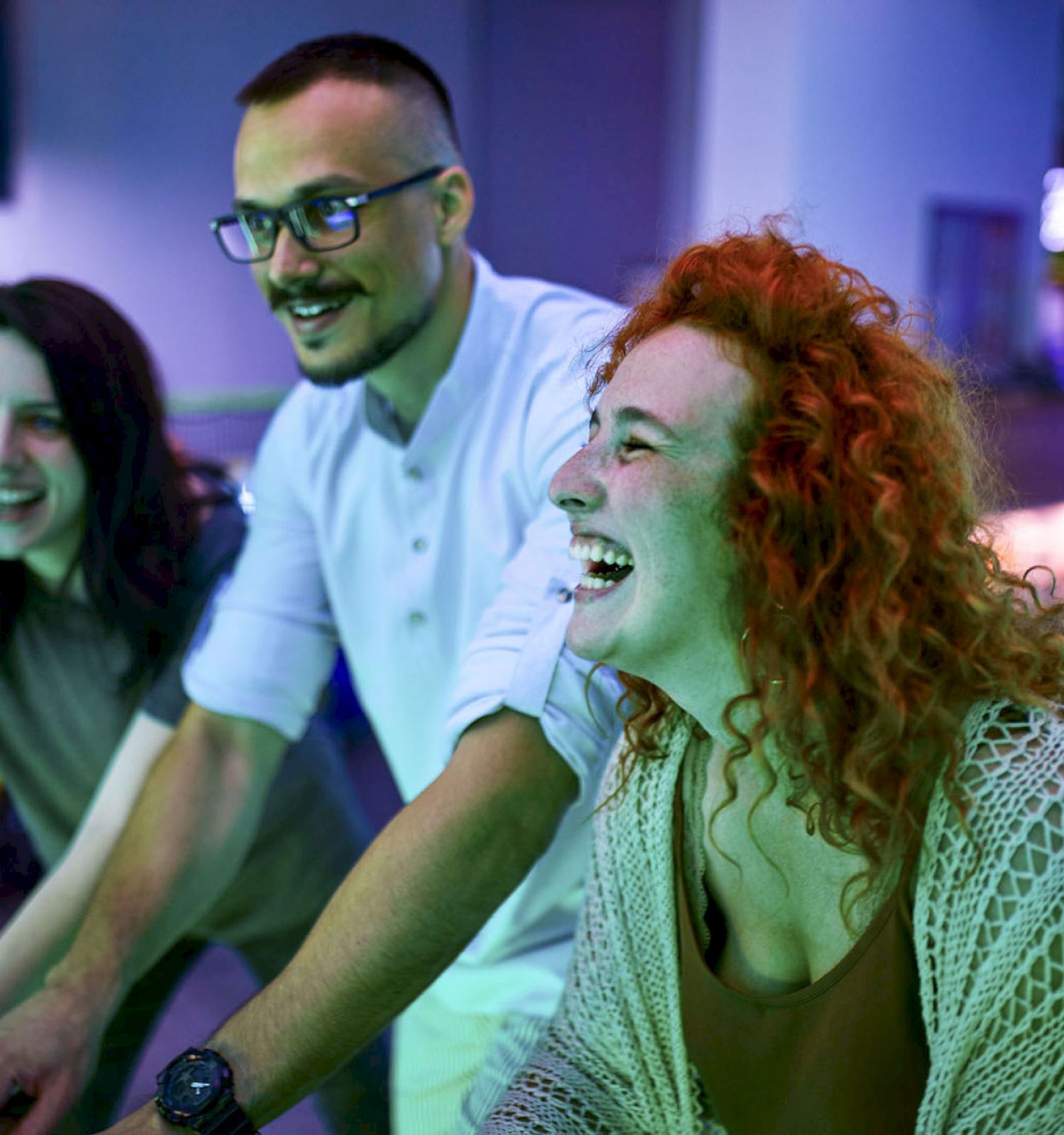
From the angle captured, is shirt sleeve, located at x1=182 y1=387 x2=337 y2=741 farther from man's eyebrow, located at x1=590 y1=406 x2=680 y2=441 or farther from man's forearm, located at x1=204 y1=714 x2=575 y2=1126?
man's eyebrow, located at x1=590 y1=406 x2=680 y2=441

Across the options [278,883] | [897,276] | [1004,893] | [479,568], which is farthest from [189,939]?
[897,276]

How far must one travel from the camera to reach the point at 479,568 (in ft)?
4.76

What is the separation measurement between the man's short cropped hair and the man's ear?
4.2 inches

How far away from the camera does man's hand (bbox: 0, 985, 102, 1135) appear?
3.62ft

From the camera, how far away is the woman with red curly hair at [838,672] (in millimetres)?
847

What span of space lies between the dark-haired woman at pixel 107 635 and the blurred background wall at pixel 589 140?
23 centimetres

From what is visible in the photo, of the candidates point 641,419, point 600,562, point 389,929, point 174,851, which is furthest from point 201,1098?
point 641,419

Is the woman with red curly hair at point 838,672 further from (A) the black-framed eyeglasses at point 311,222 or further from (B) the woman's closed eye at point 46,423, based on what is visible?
(B) the woman's closed eye at point 46,423

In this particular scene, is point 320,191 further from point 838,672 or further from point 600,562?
point 838,672

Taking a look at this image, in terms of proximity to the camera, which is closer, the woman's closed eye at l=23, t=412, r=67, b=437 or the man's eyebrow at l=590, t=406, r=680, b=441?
the man's eyebrow at l=590, t=406, r=680, b=441

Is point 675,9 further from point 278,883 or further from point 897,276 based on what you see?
point 278,883

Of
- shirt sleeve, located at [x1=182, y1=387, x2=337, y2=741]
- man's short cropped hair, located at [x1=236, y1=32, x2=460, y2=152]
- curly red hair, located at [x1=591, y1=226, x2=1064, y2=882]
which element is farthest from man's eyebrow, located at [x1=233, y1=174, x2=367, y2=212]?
curly red hair, located at [x1=591, y1=226, x2=1064, y2=882]

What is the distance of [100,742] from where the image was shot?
165 centimetres

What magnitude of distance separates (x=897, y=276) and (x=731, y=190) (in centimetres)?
91
